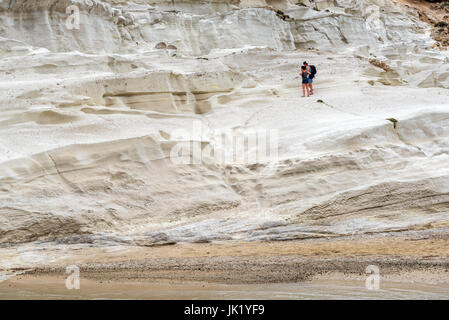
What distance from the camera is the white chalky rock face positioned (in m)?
10.8

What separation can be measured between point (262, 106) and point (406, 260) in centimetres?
894

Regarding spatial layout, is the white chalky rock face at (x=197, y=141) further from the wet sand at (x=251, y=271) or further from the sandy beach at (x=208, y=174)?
the wet sand at (x=251, y=271)

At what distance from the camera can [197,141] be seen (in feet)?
43.2

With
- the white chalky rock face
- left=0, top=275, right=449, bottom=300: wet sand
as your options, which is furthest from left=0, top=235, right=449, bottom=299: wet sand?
the white chalky rock face

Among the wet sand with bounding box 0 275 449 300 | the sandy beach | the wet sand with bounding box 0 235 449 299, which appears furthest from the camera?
the sandy beach

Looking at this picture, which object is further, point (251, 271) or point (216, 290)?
point (251, 271)

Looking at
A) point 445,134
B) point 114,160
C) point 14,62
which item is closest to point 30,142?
point 114,160

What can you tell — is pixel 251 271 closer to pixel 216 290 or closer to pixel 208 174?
pixel 216 290

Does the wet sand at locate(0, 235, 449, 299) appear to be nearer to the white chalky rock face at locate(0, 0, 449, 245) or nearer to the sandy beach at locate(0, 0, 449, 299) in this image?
the sandy beach at locate(0, 0, 449, 299)

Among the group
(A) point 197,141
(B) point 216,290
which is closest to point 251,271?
(B) point 216,290

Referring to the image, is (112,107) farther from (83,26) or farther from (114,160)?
(83,26)

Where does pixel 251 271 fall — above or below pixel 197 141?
below

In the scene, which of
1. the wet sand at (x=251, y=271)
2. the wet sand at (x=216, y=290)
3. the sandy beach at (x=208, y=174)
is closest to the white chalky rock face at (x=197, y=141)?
the sandy beach at (x=208, y=174)

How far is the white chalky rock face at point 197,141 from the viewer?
10750 mm
